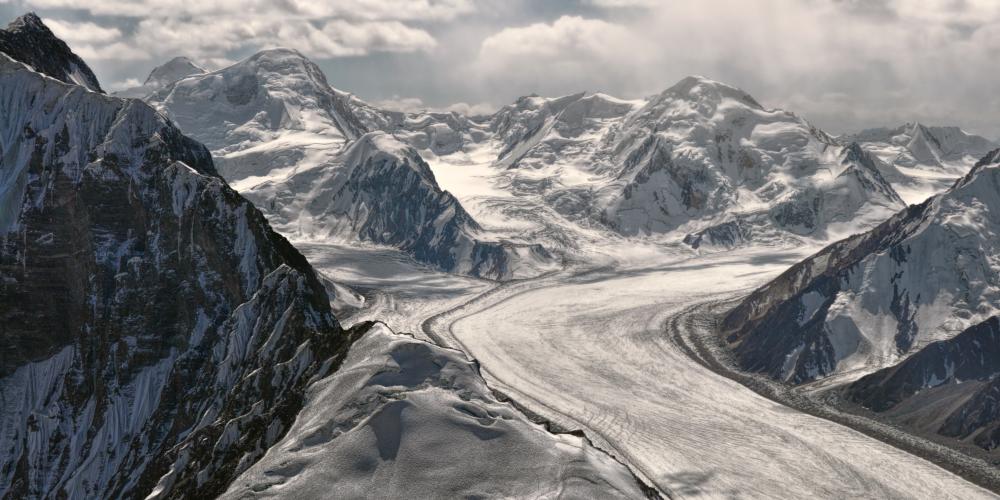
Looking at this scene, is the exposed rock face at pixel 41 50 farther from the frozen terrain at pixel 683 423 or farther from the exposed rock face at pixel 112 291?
the frozen terrain at pixel 683 423

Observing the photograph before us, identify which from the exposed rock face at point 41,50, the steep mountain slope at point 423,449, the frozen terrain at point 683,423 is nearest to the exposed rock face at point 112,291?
the exposed rock face at point 41,50

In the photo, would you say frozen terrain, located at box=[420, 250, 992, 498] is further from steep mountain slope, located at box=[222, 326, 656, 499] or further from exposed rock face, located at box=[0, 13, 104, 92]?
exposed rock face, located at box=[0, 13, 104, 92]

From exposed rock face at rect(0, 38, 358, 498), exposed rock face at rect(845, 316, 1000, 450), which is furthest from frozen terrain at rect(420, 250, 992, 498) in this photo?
exposed rock face at rect(0, 38, 358, 498)

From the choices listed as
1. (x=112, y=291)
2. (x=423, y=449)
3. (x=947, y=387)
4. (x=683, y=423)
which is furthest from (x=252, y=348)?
(x=947, y=387)

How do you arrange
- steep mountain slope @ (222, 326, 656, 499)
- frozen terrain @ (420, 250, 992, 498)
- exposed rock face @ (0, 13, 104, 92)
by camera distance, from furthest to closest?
exposed rock face @ (0, 13, 104, 92)
frozen terrain @ (420, 250, 992, 498)
steep mountain slope @ (222, 326, 656, 499)

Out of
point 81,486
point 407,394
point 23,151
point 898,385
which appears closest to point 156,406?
point 81,486

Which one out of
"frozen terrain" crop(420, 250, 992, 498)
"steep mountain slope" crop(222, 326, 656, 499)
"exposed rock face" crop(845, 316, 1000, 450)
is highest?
"steep mountain slope" crop(222, 326, 656, 499)
